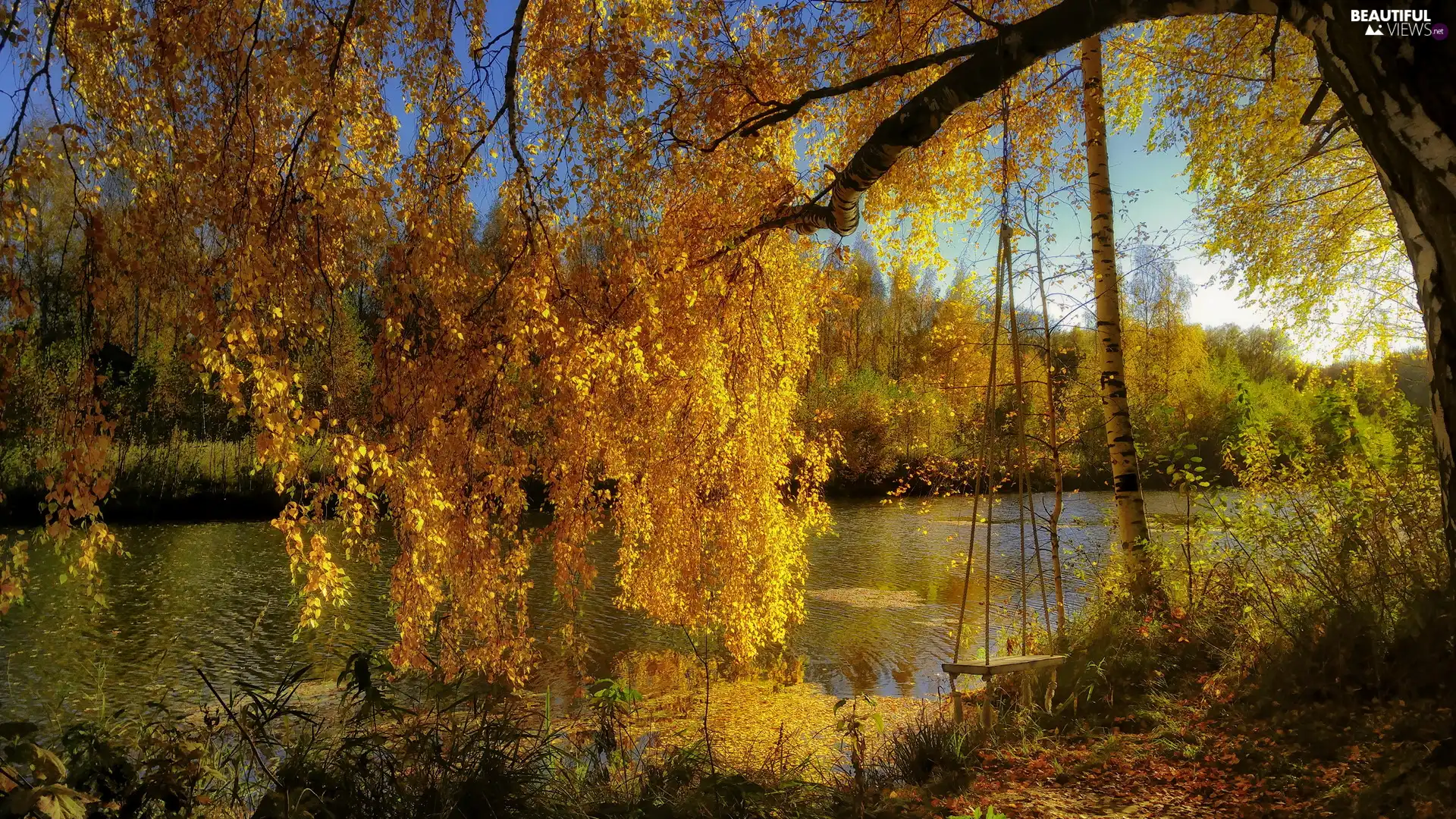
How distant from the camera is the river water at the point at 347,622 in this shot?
7.20m

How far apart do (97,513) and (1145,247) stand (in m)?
7.07

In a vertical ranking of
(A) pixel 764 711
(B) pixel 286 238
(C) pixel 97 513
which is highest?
(B) pixel 286 238

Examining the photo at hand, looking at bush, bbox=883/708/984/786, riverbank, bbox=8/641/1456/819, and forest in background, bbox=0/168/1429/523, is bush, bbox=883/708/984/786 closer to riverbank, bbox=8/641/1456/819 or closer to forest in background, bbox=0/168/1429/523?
riverbank, bbox=8/641/1456/819

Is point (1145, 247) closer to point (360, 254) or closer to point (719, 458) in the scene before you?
point (719, 458)

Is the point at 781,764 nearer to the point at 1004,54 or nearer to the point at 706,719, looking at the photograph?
the point at 706,719

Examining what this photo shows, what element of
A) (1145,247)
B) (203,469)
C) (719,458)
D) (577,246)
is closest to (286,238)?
(577,246)

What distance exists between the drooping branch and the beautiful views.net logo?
0.45 m

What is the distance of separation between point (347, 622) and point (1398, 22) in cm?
1000

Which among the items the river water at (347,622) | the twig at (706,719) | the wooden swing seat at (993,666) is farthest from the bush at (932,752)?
the river water at (347,622)

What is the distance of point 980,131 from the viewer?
19.9ft

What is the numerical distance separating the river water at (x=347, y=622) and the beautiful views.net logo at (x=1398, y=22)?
14.0 ft

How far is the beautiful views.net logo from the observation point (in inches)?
80.7

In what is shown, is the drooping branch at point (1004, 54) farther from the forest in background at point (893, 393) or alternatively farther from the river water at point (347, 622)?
the river water at point (347, 622)

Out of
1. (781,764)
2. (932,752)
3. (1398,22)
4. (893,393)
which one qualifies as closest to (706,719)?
(781,764)
